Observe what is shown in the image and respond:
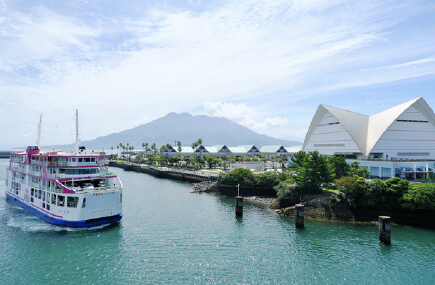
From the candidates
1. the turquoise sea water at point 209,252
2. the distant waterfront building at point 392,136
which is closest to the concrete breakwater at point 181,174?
the distant waterfront building at point 392,136

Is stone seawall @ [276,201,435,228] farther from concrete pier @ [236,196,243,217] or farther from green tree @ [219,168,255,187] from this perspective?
green tree @ [219,168,255,187]

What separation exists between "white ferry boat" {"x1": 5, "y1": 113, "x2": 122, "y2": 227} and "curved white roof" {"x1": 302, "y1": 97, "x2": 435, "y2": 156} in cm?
6625

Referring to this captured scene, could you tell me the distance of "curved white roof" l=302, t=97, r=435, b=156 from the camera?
237 ft

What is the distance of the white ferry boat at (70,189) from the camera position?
3378 cm

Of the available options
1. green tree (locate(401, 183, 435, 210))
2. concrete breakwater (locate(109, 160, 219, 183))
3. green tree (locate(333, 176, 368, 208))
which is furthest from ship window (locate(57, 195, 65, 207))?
green tree (locate(401, 183, 435, 210))

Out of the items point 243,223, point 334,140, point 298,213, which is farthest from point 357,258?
point 334,140

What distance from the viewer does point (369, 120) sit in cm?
8156

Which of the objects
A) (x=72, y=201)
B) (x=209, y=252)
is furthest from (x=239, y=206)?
(x=72, y=201)

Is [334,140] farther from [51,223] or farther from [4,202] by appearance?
[4,202]

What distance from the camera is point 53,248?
29.2 meters

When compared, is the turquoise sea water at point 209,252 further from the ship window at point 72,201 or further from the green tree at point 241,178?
the green tree at point 241,178

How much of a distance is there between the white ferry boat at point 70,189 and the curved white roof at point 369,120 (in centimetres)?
6625

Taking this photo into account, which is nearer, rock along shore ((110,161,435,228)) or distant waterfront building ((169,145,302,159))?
rock along shore ((110,161,435,228))

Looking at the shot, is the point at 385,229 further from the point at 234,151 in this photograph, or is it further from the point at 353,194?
the point at 234,151
